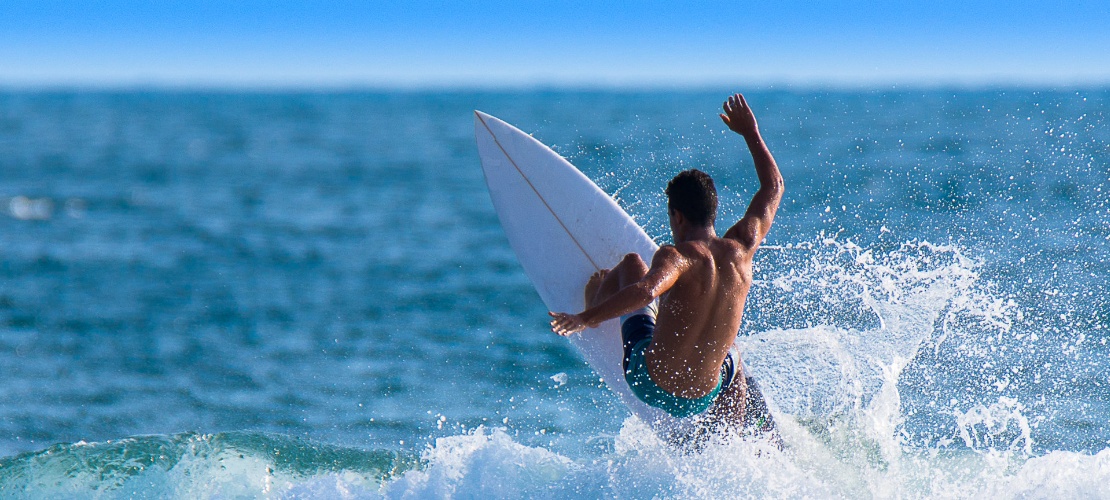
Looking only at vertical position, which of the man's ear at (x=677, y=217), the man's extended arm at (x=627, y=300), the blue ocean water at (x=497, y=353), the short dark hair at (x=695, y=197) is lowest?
the blue ocean water at (x=497, y=353)

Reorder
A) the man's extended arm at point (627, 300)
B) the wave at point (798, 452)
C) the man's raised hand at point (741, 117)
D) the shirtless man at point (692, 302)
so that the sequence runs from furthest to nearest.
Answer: the man's raised hand at point (741, 117) → the wave at point (798, 452) → the shirtless man at point (692, 302) → the man's extended arm at point (627, 300)

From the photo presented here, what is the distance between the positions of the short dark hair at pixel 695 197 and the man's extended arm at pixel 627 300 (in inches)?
14.6

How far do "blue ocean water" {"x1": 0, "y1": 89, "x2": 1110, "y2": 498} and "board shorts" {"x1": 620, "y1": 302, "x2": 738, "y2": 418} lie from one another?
0.32 m

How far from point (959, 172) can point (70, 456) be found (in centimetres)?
1921

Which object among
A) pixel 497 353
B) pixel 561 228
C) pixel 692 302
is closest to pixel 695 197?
pixel 692 302

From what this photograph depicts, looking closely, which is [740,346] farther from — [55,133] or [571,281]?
[55,133]

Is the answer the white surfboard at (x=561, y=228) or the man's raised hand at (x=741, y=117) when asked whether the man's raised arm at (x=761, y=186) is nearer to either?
the man's raised hand at (x=741, y=117)

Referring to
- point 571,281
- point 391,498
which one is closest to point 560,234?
point 571,281

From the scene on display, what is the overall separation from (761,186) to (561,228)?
1687mm

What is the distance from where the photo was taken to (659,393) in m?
5.03

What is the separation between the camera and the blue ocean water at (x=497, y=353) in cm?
567

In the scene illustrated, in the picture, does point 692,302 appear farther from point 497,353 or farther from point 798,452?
point 497,353

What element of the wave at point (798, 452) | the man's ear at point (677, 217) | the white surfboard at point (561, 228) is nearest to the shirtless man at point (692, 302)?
the man's ear at point (677, 217)

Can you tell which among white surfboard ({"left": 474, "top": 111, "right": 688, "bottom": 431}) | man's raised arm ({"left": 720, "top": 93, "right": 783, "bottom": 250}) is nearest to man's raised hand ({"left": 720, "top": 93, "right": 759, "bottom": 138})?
man's raised arm ({"left": 720, "top": 93, "right": 783, "bottom": 250})
